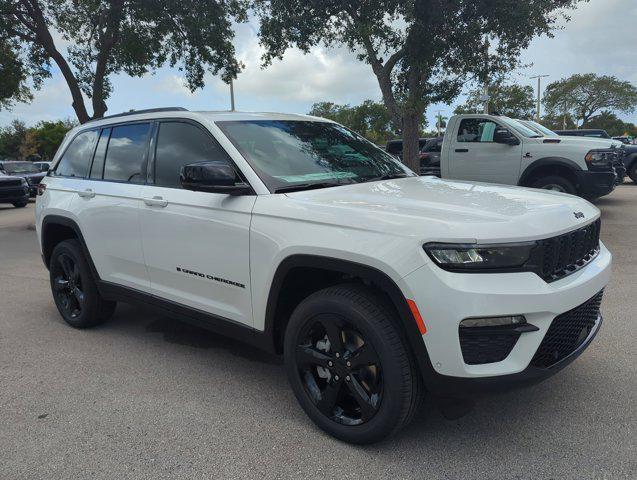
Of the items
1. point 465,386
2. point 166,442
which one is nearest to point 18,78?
point 166,442

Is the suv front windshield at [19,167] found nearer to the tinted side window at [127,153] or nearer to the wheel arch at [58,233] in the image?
the wheel arch at [58,233]

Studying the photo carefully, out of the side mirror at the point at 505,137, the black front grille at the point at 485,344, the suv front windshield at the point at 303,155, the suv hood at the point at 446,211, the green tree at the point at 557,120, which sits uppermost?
the green tree at the point at 557,120

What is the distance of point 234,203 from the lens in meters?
3.13

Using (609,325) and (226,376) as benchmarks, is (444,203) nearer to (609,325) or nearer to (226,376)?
(226,376)

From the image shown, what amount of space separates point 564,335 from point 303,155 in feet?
6.26

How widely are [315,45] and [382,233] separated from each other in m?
10.9

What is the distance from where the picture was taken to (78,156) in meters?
4.80

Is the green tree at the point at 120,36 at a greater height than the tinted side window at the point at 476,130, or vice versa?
the green tree at the point at 120,36

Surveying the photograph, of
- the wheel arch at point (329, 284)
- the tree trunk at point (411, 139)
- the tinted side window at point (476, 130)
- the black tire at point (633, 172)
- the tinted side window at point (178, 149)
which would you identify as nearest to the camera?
the wheel arch at point (329, 284)

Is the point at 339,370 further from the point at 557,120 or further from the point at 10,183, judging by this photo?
the point at 557,120

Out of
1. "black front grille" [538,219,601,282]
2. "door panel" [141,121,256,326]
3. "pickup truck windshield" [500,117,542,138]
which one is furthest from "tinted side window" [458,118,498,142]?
"door panel" [141,121,256,326]

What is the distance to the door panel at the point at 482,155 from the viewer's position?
973cm

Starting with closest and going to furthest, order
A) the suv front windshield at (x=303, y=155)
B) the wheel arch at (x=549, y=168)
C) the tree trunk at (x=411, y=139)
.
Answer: the suv front windshield at (x=303, y=155)
the wheel arch at (x=549, y=168)
the tree trunk at (x=411, y=139)

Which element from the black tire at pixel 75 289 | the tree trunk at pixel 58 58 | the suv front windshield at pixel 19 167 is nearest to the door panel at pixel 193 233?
the black tire at pixel 75 289
